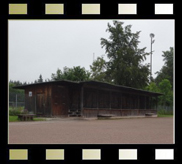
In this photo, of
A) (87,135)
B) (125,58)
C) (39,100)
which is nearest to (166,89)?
(125,58)

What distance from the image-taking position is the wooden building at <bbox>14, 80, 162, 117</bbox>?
21.7 metres

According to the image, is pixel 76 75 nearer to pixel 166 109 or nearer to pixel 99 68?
pixel 99 68

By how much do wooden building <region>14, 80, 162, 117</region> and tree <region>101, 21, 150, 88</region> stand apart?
1269 cm

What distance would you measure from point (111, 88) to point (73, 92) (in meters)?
3.87

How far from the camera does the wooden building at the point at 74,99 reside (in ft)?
71.2

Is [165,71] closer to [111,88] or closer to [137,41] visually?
[137,41]

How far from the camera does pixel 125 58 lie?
4178 cm

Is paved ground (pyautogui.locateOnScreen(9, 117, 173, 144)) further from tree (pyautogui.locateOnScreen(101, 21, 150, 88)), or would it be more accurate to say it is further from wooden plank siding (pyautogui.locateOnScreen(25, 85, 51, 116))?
tree (pyautogui.locateOnScreen(101, 21, 150, 88))

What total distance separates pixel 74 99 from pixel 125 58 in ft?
65.5

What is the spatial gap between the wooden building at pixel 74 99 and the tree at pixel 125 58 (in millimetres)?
12687

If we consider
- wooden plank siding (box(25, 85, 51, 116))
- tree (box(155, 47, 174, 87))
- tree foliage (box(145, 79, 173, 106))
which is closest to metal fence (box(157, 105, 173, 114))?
tree foliage (box(145, 79, 173, 106))

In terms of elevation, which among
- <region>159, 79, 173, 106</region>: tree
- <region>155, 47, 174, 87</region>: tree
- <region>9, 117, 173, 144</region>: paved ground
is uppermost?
<region>155, 47, 174, 87</region>: tree

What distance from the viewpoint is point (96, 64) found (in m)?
41.9
